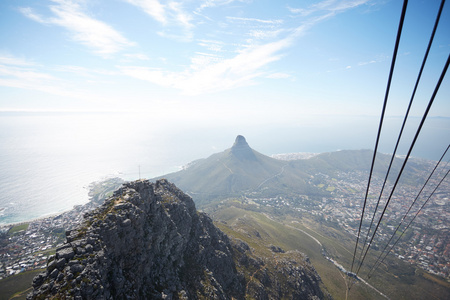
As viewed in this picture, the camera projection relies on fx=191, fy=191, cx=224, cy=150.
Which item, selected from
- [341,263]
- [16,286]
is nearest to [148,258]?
[16,286]

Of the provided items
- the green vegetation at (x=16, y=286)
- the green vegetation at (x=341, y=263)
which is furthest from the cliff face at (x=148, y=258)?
the green vegetation at (x=16, y=286)

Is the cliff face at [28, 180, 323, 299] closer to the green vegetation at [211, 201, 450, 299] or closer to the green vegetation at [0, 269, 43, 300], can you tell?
the green vegetation at [211, 201, 450, 299]

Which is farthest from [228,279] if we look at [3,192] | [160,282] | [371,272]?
[3,192]

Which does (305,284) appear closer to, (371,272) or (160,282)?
(160,282)

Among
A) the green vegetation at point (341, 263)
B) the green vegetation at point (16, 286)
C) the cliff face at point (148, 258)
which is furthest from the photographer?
the green vegetation at point (341, 263)

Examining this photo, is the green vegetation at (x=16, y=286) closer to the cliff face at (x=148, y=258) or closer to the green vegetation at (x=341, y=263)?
the cliff face at (x=148, y=258)
